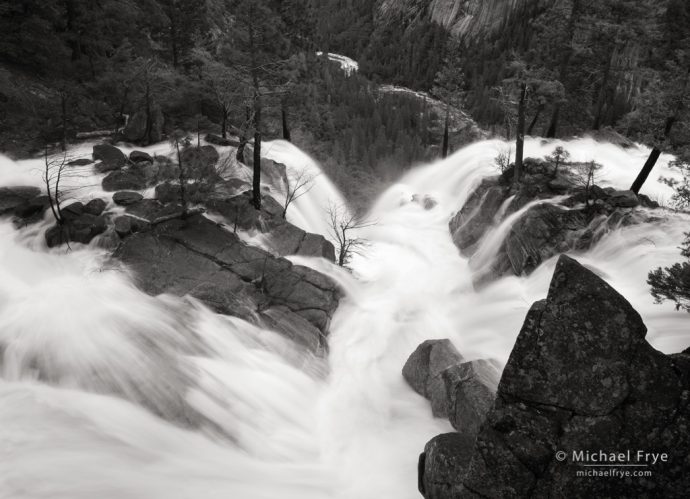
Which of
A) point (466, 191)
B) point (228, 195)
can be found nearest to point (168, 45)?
point (228, 195)

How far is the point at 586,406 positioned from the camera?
563 cm

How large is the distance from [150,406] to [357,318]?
8746mm

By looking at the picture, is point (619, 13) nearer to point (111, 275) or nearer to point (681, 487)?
point (681, 487)

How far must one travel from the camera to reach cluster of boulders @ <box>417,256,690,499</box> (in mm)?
5430

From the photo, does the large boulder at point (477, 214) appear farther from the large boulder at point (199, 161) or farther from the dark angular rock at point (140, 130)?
the dark angular rock at point (140, 130)

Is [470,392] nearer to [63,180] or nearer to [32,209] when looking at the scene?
[32,209]

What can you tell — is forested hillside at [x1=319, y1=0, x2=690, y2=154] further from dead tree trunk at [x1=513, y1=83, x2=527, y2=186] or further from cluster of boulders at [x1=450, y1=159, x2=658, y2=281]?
cluster of boulders at [x1=450, y1=159, x2=658, y2=281]

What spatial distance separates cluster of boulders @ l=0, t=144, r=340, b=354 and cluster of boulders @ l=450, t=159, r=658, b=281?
26.5 feet

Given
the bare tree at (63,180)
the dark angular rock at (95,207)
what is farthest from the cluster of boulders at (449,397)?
the bare tree at (63,180)

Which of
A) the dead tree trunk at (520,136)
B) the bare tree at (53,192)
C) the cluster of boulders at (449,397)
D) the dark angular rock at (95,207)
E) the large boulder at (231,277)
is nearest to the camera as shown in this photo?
the cluster of boulders at (449,397)

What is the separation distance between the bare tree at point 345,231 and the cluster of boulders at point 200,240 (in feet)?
3.32

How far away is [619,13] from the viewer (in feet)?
87.9

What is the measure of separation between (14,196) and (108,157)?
167 inches

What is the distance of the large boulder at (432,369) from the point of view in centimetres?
1117
